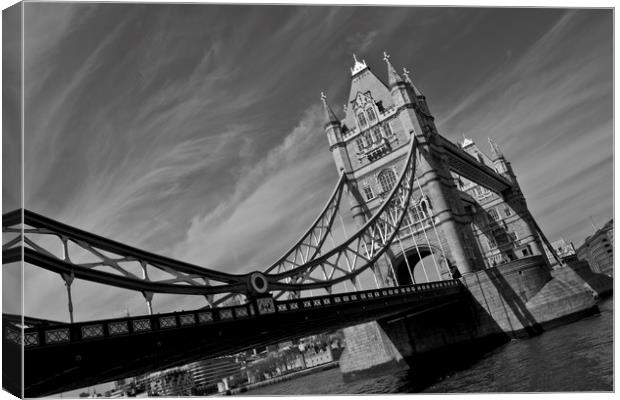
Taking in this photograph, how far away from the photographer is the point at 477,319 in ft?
126

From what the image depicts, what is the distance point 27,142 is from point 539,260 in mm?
36616

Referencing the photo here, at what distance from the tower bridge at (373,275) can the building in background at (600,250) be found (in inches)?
118

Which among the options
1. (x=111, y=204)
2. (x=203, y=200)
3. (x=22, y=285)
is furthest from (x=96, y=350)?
(x=203, y=200)

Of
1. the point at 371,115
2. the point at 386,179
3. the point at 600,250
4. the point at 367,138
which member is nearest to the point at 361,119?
the point at 371,115

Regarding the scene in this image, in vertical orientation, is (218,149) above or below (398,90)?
below

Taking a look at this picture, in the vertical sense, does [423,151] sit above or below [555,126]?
above

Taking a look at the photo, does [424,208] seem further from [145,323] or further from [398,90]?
[145,323]

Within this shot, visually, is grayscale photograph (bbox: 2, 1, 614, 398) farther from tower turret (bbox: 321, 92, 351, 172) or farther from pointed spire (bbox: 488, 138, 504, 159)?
pointed spire (bbox: 488, 138, 504, 159)

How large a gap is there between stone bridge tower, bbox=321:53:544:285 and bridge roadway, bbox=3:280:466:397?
21219mm

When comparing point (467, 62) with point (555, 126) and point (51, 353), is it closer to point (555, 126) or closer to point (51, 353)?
point (555, 126)

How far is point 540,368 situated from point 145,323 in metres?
16.4

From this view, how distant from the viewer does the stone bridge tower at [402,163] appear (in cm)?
4412

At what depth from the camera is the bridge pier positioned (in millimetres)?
36688

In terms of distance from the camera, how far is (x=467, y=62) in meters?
23.2
